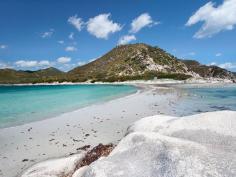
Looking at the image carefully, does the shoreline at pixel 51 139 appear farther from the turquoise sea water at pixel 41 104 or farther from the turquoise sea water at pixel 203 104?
the turquoise sea water at pixel 203 104

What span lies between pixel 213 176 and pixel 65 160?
724 cm

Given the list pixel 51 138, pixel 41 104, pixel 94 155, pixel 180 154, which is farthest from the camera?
pixel 41 104

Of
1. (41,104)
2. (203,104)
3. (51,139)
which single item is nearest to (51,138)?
(51,139)

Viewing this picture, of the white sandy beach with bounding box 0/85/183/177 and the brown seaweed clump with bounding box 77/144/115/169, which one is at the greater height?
the brown seaweed clump with bounding box 77/144/115/169

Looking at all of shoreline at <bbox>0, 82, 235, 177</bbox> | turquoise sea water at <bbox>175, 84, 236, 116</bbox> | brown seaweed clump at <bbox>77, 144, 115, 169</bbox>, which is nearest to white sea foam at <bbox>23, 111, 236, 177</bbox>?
brown seaweed clump at <bbox>77, 144, 115, 169</bbox>

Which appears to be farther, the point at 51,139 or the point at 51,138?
the point at 51,138

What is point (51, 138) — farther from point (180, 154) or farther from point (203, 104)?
point (203, 104)

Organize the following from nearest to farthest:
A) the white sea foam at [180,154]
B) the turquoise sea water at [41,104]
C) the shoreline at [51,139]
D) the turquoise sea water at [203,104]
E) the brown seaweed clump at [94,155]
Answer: the white sea foam at [180,154]
the brown seaweed clump at [94,155]
the shoreline at [51,139]
the turquoise sea water at [41,104]
the turquoise sea water at [203,104]

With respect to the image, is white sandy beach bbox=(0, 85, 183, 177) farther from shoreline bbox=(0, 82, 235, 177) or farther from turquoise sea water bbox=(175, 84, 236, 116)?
turquoise sea water bbox=(175, 84, 236, 116)

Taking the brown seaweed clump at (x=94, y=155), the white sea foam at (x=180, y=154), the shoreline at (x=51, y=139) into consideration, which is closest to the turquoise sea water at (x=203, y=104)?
the shoreline at (x=51, y=139)

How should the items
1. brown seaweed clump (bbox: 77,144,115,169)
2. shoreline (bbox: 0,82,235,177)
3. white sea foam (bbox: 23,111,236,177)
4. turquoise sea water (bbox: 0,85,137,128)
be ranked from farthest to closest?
turquoise sea water (bbox: 0,85,137,128) → shoreline (bbox: 0,82,235,177) → brown seaweed clump (bbox: 77,144,115,169) → white sea foam (bbox: 23,111,236,177)

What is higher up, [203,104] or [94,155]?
[94,155]

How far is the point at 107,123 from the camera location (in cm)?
2195

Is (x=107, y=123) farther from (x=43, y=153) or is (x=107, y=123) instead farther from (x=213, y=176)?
(x=213, y=176)
